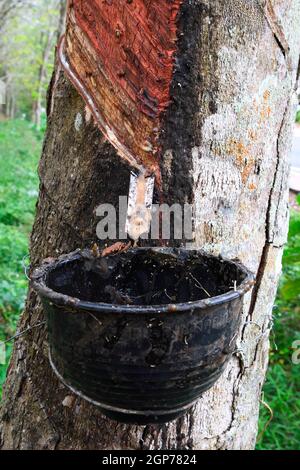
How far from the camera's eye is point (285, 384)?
A: 345cm

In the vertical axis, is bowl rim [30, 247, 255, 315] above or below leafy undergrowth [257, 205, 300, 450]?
above

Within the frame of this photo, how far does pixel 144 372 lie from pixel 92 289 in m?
0.45

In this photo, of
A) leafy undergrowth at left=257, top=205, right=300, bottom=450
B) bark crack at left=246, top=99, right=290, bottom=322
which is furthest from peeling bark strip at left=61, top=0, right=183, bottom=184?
leafy undergrowth at left=257, top=205, right=300, bottom=450

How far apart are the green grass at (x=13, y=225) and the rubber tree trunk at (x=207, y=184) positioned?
35 cm

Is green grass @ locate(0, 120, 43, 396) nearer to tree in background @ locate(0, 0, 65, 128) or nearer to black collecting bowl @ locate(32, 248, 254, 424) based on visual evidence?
black collecting bowl @ locate(32, 248, 254, 424)

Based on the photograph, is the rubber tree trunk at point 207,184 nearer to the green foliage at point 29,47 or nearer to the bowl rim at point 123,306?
the bowl rim at point 123,306

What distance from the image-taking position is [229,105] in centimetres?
149

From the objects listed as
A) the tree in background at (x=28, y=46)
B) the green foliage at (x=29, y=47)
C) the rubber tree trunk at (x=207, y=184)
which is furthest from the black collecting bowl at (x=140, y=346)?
the green foliage at (x=29, y=47)

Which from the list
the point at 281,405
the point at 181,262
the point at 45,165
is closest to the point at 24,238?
the point at 281,405

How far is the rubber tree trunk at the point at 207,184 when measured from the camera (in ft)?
4.79

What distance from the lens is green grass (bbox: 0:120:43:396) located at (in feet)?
14.2

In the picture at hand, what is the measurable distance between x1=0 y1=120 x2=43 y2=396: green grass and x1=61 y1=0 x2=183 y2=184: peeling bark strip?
588 millimetres

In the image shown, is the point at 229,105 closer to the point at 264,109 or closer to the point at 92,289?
the point at 264,109

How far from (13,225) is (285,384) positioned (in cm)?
501
